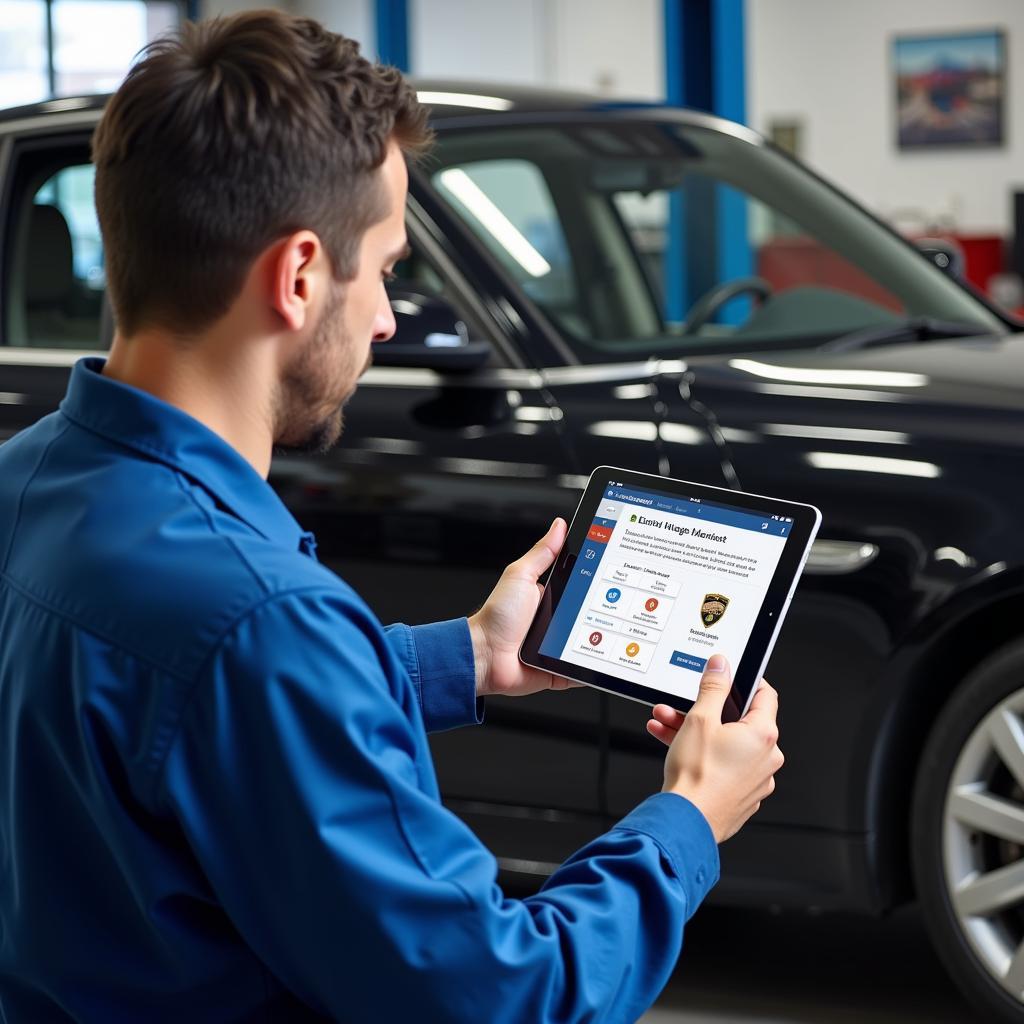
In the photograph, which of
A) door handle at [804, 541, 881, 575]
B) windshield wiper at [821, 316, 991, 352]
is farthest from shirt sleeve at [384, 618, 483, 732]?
windshield wiper at [821, 316, 991, 352]

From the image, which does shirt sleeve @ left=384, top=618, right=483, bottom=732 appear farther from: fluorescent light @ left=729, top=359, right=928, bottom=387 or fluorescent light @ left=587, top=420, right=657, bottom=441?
fluorescent light @ left=729, top=359, right=928, bottom=387

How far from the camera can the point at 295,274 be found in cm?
112

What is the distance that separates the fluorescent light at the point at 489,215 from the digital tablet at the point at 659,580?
143cm

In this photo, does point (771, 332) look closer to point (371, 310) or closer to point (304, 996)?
point (371, 310)

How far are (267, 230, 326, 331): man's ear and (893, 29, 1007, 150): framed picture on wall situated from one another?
46.7 ft

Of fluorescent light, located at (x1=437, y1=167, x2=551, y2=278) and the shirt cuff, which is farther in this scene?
fluorescent light, located at (x1=437, y1=167, x2=551, y2=278)

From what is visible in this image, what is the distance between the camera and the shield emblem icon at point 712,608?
1537mm

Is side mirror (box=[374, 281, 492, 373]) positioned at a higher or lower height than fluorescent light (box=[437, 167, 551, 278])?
lower

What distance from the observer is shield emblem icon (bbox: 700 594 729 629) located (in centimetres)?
154

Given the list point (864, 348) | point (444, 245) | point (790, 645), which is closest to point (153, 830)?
point (790, 645)

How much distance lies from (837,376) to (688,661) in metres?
1.31

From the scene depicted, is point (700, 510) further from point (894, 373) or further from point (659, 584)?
point (894, 373)

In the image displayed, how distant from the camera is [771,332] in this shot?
10.5 ft

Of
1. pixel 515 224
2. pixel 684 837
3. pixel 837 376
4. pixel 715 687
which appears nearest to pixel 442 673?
pixel 715 687
